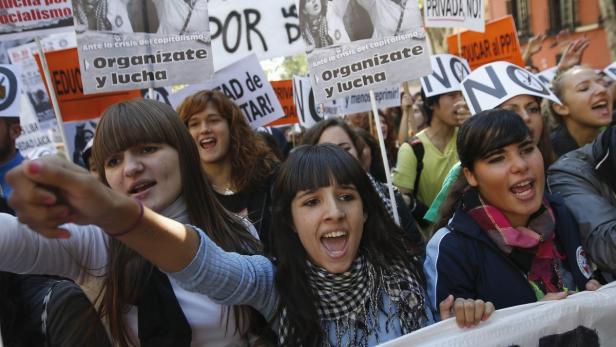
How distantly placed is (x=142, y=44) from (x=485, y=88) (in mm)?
1973

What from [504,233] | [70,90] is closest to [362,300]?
[504,233]

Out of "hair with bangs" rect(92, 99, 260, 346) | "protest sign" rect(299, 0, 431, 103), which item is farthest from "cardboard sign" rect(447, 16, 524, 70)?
"hair with bangs" rect(92, 99, 260, 346)

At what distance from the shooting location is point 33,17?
3936mm

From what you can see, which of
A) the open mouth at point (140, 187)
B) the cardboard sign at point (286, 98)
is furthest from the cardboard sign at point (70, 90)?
the open mouth at point (140, 187)

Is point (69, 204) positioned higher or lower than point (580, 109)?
higher

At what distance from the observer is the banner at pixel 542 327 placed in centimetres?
202

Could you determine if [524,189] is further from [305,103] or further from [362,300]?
[305,103]

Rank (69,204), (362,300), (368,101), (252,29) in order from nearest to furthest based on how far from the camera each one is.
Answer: (69,204)
(362,300)
(252,29)
(368,101)

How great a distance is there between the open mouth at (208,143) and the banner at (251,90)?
1.25 m

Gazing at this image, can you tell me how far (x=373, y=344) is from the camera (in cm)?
218

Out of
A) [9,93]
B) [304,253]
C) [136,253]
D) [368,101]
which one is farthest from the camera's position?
[368,101]

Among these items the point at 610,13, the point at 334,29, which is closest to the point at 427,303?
the point at 334,29

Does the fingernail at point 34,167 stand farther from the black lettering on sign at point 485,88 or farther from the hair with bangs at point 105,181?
the black lettering on sign at point 485,88

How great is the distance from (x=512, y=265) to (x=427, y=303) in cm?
34
